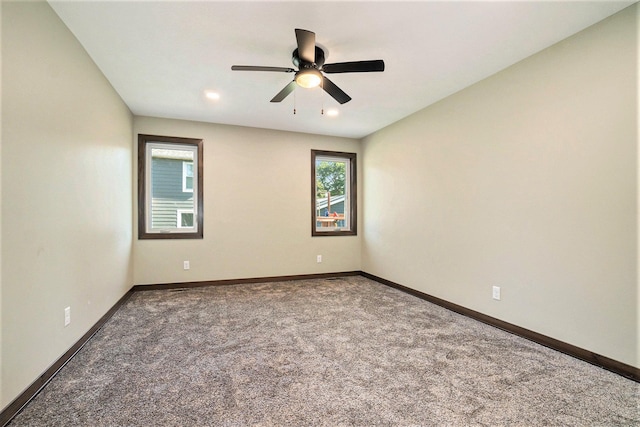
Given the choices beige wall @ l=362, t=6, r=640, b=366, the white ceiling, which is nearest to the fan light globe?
the white ceiling

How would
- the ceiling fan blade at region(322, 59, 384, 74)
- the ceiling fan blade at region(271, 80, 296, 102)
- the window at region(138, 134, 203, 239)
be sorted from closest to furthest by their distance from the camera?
1. the ceiling fan blade at region(322, 59, 384, 74)
2. the ceiling fan blade at region(271, 80, 296, 102)
3. the window at region(138, 134, 203, 239)

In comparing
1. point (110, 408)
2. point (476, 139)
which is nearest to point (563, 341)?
point (476, 139)

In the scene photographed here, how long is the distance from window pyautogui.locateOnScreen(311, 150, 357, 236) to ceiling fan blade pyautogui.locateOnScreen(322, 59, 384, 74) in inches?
104

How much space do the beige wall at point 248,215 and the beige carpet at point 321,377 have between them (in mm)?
1236

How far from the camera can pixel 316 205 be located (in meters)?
4.95

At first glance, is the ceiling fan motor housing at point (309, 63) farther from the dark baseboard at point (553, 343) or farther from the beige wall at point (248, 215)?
the dark baseboard at point (553, 343)

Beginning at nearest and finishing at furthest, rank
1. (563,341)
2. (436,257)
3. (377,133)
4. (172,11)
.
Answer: (172,11)
(563,341)
(436,257)
(377,133)

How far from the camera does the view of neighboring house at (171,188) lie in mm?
4203

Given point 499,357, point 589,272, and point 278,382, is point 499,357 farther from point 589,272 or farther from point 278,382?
point 278,382

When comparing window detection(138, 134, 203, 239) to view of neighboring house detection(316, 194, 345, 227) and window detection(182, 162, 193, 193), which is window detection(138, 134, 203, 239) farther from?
view of neighboring house detection(316, 194, 345, 227)

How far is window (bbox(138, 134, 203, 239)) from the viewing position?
407 cm

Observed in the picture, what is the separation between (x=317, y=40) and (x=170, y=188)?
3.11 meters

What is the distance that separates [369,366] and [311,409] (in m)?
0.60

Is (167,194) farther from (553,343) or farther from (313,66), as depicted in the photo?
(553,343)
